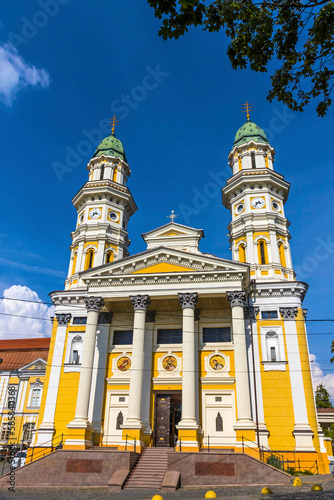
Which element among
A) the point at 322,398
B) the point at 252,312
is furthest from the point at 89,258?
the point at 322,398

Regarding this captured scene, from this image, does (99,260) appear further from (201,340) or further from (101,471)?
(101,471)

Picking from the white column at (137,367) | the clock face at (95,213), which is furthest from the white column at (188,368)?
the clock face at (95,213)

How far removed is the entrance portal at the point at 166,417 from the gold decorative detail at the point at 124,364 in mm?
2532

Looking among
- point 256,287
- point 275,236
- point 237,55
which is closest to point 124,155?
point 275,236

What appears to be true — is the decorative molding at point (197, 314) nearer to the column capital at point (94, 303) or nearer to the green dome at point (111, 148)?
the column capital at point (94, 303)

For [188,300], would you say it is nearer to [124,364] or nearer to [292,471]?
[124,364]

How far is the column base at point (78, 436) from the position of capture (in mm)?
20891

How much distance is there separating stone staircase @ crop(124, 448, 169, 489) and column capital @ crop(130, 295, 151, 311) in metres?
7.60

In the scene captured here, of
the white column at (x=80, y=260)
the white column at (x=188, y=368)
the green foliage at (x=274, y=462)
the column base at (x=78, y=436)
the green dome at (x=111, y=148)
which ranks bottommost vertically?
the green foliage at (x=274, y=462)

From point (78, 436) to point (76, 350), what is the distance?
626 cm

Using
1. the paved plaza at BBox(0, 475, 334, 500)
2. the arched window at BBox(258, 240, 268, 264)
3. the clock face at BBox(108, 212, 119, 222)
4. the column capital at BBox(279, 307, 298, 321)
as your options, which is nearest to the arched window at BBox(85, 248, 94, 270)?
the clock face at BBox(108, 212, 119, 222)

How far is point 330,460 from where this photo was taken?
22.4 metres

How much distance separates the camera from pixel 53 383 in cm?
2531

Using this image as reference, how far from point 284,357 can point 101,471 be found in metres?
12.0
